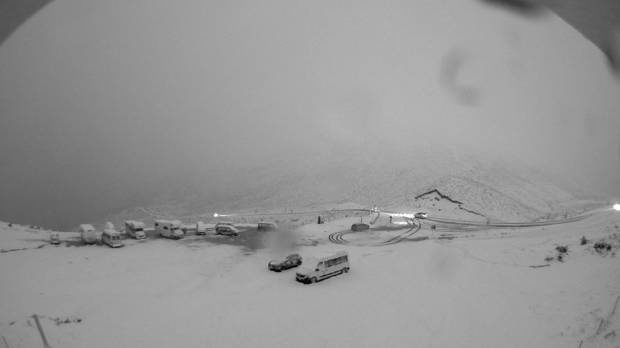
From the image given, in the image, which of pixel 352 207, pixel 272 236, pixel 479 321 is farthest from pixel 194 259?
pixel 352 207

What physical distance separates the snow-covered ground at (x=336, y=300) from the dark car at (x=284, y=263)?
0.56 metres

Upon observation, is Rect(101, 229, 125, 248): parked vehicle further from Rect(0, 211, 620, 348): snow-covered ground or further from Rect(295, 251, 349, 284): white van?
Rect(295, 251, 349, 284): white van

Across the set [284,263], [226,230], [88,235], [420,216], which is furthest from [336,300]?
[420,216]

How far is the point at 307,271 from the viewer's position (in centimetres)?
1581

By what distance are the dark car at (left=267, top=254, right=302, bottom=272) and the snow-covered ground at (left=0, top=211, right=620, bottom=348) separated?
558 millimetres

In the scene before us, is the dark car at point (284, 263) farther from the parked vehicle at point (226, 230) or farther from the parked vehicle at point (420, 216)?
the parked vehicle at point (420, 216)

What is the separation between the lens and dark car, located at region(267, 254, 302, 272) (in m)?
17.5

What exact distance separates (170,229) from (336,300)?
1768 centimetres

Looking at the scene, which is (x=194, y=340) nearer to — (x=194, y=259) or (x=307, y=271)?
(x=307, y=271)

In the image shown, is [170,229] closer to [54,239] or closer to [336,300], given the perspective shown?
[54,239]

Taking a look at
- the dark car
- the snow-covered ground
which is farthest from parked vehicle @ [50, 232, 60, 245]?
the dark car

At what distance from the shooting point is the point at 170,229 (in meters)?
26.2

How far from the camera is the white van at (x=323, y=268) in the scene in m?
15.7

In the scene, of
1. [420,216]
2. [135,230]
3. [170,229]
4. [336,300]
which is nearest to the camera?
[336,300]
